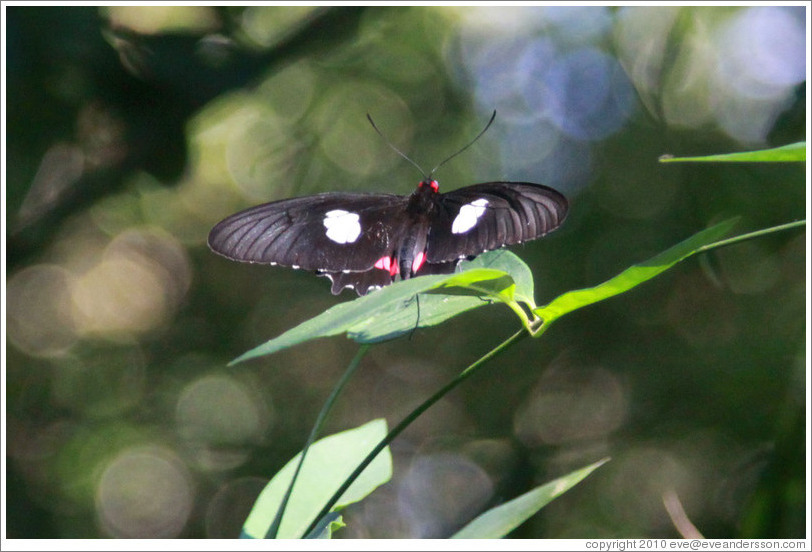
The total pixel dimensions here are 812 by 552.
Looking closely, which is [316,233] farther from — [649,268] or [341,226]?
[649,268]

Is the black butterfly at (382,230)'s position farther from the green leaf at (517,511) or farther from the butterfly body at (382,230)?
the green leaf at (517,511)

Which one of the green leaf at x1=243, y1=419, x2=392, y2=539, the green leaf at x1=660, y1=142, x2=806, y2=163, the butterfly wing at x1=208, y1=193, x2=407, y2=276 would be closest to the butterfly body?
the butterfly wing at x1=208, y1=193, x2=407, y2=276

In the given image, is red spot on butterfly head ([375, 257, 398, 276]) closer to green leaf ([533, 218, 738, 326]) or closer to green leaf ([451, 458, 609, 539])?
green leaf ([451, 458, 609, 539])

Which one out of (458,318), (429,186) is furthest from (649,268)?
(458,318)

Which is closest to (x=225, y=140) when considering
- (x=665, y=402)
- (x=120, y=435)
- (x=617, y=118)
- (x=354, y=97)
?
(x=354, y=97)

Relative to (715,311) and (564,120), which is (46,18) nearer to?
(564,120)

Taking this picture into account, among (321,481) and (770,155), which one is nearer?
(770,155)

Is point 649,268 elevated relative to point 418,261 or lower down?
lower down
